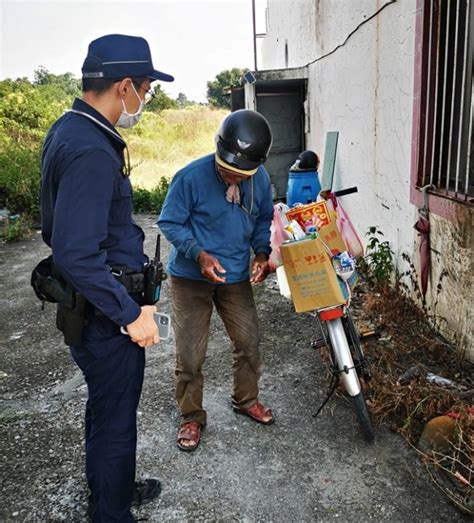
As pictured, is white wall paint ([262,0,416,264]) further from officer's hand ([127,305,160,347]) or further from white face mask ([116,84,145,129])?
officer's hand ([127,305,160,347])

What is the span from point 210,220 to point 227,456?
128 cm

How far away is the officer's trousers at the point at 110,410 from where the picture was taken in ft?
6.04

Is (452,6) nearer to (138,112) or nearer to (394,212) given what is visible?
(394,212)

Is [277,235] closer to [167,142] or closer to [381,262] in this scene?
[381,262]

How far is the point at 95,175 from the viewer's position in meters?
1.58

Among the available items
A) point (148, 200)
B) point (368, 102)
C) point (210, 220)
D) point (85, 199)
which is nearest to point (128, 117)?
point (85, 199)

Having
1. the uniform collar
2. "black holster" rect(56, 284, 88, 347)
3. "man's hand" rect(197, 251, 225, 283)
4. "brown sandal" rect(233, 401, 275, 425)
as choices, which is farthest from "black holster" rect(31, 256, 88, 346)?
"brown sandal" rect(233, 401, 275, 425)

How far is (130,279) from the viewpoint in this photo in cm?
188

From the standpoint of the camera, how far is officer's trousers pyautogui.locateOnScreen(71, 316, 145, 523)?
184 centimetres

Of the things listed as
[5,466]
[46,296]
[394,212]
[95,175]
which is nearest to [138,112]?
[95,175]

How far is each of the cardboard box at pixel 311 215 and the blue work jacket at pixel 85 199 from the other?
3.43ft

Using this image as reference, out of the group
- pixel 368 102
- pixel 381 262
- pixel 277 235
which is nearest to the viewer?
pixel 277 235

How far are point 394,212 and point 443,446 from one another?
96.8 inches

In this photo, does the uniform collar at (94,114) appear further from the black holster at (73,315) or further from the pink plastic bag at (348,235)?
the pink plastic bag at (348,235)
